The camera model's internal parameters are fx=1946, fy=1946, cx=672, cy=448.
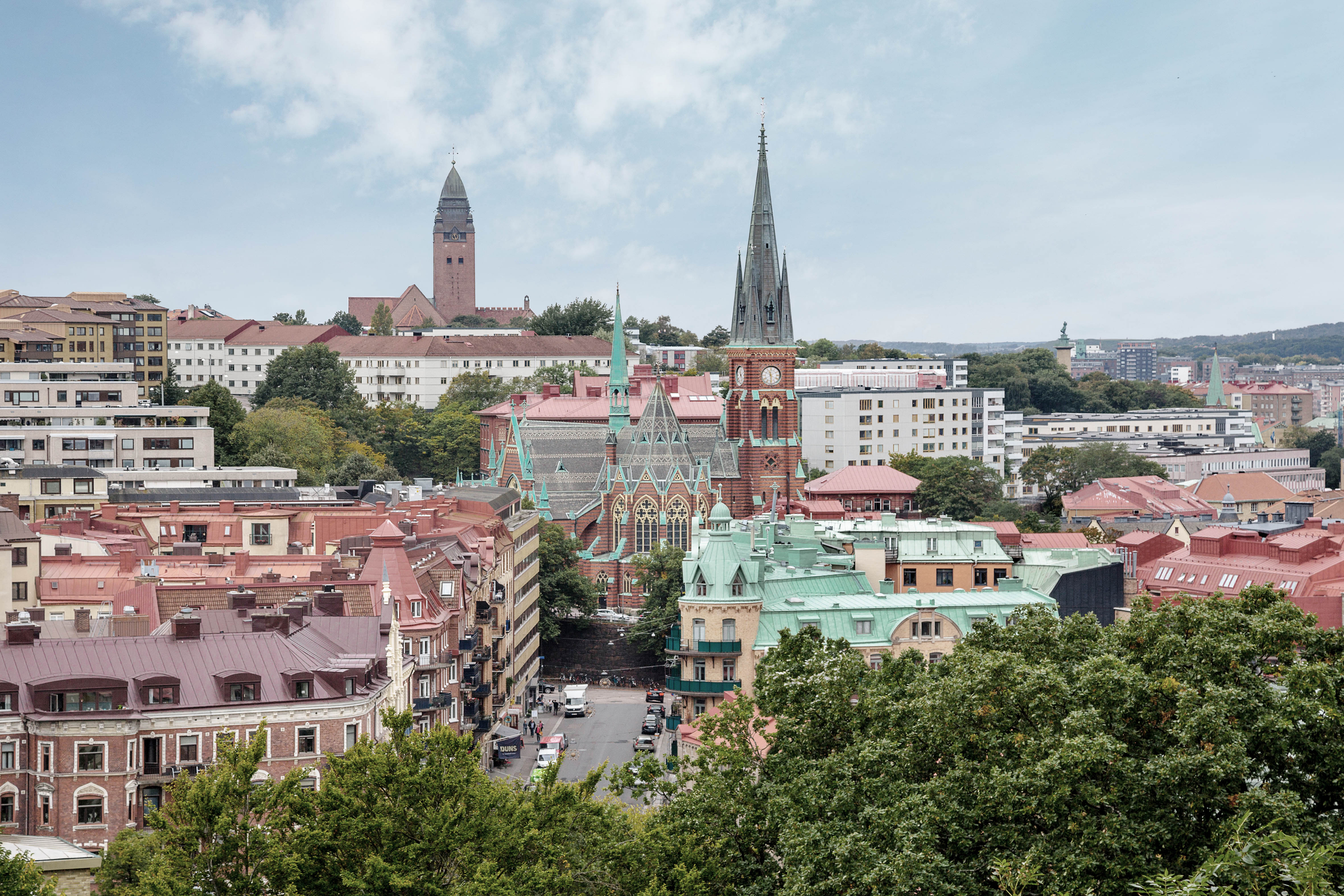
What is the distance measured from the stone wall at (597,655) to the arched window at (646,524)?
80.5 ft

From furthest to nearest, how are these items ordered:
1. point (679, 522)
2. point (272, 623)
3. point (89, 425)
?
1. point (89, 425)
2. point (679, 522)
3. point (272, 623)

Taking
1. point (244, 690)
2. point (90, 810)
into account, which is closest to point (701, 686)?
point (244, 690)

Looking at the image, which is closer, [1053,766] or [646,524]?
[1053,766]

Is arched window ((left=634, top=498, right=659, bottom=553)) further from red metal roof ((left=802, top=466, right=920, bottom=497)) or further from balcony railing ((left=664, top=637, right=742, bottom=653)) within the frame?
balcony railing ((left=664, top=637, right=742, bottom=653))

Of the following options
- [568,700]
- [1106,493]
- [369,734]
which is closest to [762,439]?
[1106,493]

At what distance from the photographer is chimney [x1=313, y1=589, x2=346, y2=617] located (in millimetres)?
76750

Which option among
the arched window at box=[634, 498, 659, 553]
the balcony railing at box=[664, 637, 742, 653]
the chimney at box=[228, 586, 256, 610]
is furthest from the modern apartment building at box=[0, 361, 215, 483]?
the balcony railing at box=[664, 637, 742, 653]

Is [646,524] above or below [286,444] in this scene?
below

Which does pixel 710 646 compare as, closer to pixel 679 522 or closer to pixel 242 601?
pixel 242 601

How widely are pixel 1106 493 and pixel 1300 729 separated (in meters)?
150

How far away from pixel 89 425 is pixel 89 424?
0.65 meters

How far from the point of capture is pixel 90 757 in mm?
62562

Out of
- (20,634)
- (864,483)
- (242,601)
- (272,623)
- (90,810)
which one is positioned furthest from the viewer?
(864,483)

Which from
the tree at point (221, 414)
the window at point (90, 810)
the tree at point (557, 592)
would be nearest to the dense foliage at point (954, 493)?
the tree at point (557, 592)
